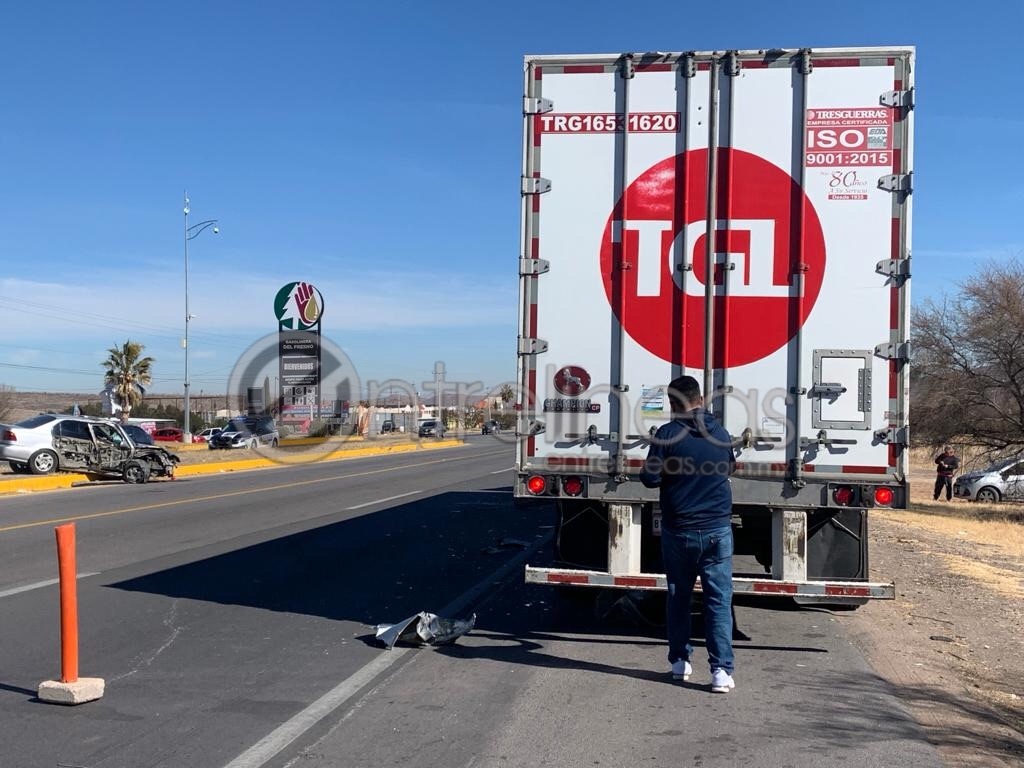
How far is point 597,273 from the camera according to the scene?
275 inches

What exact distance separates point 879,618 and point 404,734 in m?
5.32

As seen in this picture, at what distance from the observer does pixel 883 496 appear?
6.58 m

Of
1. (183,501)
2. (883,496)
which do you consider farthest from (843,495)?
(183,501)

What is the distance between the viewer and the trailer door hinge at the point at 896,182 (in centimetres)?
657

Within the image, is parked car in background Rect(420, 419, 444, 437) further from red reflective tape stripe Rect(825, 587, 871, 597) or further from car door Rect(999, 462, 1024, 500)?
red reflective tape stripe Rect(825, 587, 871, 597)

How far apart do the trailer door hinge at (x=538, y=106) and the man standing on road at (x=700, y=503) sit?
241 centimetres

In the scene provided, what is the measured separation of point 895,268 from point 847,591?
7.55 feet

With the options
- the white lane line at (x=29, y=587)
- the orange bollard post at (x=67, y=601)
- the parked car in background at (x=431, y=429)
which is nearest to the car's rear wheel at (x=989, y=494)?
the white lane line at (x=29, y=587)

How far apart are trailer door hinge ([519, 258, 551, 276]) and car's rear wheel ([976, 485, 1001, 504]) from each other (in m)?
25.5

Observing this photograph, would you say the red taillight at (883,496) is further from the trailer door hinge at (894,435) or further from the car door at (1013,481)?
the car door at (1013,481)

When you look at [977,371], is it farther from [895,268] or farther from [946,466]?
A: [895,268]

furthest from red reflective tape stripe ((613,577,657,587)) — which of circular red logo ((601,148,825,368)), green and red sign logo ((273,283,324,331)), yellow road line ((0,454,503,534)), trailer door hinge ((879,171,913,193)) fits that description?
green and red sign logo ((273,283,324,331))

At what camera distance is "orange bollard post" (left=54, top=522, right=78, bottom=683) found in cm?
569

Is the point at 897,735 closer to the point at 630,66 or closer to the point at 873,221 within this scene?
the point at 873,221
